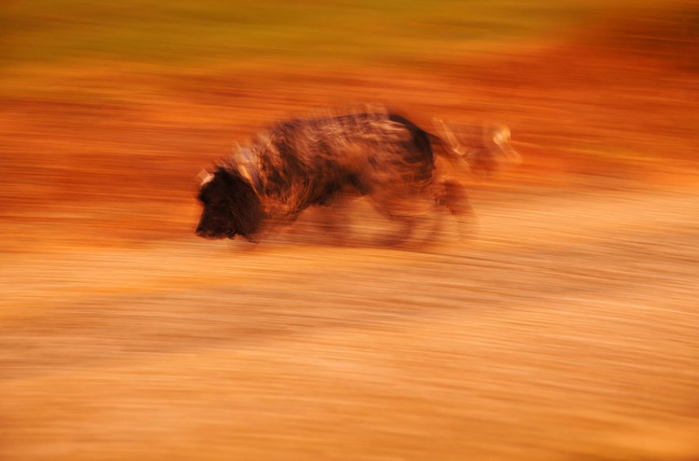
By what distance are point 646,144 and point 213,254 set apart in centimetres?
646

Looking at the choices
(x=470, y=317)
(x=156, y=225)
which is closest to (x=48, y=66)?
(x=156, y=225)

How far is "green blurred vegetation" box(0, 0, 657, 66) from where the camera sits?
15852 mm

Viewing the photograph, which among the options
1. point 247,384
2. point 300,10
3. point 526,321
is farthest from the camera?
point 300,10

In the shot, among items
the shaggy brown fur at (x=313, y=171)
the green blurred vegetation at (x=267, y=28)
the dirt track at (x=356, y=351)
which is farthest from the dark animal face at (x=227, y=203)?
the green blurred vegetation at (x=267, y=28)

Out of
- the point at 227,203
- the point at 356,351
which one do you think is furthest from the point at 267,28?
the point at 356,351

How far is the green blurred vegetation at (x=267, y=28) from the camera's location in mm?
15852

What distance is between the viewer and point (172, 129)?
12.3 metres

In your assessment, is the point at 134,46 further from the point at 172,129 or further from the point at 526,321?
the point at 526,321

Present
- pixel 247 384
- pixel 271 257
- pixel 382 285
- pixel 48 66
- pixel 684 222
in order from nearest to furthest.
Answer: pixel 247 384 < pixel 382 285 < pixel 271 257 < pixel 684 222 < pixel 48 66

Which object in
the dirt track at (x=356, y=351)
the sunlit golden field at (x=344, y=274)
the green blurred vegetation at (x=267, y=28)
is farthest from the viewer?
the green blurred vegetation at (x=267, y=28)

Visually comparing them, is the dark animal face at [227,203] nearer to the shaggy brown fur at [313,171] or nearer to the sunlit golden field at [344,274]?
the shaggy brown fur at [313,171]

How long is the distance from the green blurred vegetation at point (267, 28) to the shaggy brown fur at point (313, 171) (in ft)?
26.7

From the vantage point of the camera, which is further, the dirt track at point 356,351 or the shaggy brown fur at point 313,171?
the shaggy brown fur at point 313,171

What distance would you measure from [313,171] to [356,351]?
7.48ft
